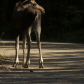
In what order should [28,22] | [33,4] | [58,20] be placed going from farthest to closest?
[58,20] < [33,4] < [28,22]

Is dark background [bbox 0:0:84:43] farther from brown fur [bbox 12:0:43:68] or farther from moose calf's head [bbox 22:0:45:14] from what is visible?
brown fur [bbox 12:0:43:68]

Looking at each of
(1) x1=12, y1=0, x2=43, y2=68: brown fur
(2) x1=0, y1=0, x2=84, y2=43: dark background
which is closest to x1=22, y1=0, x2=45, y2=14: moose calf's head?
(1) x1=12, y1=0, x2=43, y2=68: brown fur

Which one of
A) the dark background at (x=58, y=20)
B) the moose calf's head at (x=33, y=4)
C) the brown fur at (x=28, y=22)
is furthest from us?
the dark background at (x=58, y=20)

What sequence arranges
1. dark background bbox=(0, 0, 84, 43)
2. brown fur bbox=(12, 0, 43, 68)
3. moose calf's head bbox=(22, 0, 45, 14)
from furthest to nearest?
dark background bbox=(0, 0, 84, 43) → moose calf's head bbox=(22, 0, 45, 14) → brown fur bbox=(12, 0, 43, 68)

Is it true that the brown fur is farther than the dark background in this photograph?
No

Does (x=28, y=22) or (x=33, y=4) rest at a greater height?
(x=33, y=4)

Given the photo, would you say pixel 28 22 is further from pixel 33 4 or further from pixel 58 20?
pixel 58 20

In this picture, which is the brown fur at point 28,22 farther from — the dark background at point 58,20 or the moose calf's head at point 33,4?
the dark background at point 58,20

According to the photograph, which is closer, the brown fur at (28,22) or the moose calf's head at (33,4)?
the brown fur at (28,22)

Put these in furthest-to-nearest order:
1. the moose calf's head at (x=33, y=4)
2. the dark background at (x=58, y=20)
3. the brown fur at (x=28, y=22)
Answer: the dark background at (x=58, y=20) < the moose calf's head at (x=33, y=4) < the brown fur at (x=28, y=22)

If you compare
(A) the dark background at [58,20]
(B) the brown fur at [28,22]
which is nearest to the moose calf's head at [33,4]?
(B) the brown fur at [28,22]

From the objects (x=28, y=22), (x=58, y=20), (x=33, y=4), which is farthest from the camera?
(x=58, y=20)

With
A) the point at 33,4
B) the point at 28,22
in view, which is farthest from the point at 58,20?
the point at 28,22

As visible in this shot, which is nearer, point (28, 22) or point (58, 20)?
point (28, 22)
